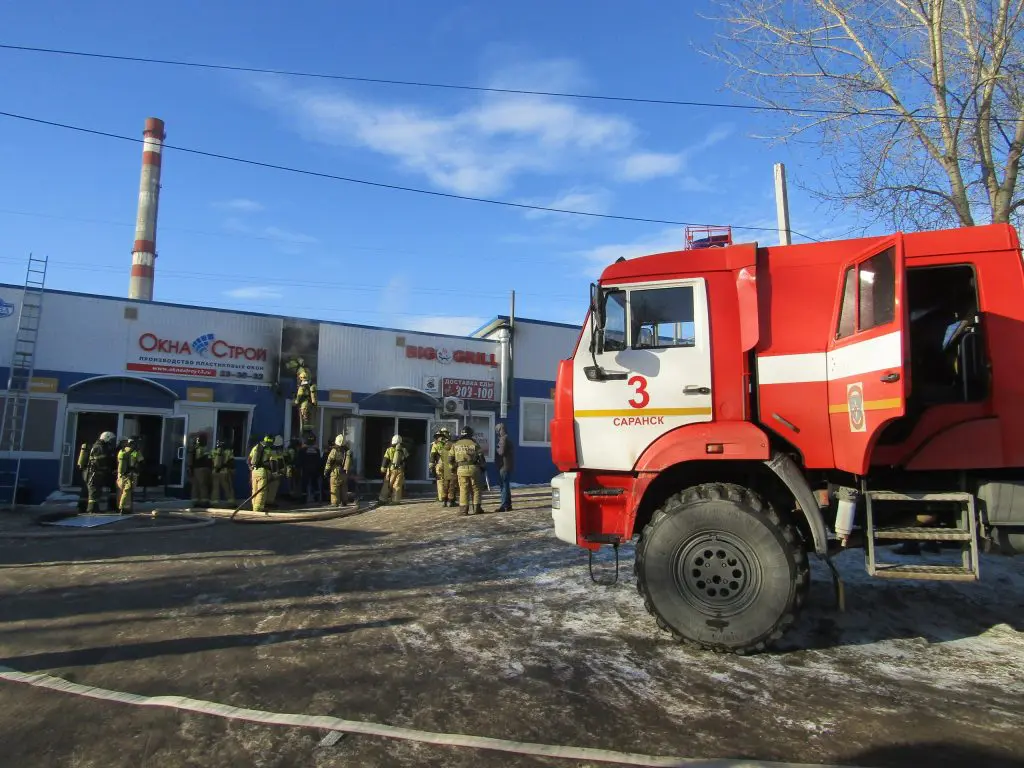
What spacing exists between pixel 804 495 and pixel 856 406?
2.57 ft

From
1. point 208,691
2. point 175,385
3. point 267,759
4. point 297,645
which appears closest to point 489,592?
point 297,645

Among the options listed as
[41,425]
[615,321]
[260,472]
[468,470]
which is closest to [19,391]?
[41,425]

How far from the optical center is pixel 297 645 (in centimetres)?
528

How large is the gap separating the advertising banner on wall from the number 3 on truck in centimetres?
1464

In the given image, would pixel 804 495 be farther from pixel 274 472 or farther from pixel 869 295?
pixel 274 472

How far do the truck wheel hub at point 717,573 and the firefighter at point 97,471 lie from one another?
12513 millimetres

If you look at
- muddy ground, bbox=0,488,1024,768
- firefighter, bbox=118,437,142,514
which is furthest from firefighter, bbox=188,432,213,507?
muddy ground, bbox=0,488,1024,768

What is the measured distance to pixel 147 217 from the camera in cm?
3116

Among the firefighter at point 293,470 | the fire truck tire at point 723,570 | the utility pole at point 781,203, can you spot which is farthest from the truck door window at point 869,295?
the firefighter at point 293,470

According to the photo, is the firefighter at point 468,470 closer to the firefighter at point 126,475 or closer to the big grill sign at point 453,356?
the firefighter at point 126,475

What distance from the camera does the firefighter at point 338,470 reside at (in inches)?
599

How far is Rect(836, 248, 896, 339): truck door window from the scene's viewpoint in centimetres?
479

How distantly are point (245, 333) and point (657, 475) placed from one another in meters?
15.2

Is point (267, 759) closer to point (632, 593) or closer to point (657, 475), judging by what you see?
point (657, 475)
